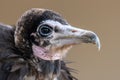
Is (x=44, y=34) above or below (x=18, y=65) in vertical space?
above

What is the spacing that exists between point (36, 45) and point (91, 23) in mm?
1554

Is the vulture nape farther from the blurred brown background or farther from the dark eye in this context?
the blurred brown background

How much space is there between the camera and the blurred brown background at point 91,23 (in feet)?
11.0

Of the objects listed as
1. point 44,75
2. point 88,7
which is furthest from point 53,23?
point 88,7

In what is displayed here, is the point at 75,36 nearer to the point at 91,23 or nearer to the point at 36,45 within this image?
the point at 36,45

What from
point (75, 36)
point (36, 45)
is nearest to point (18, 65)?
point (36, 45)

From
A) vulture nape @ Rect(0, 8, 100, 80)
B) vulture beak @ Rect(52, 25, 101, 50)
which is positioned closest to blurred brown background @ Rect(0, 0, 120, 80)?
vulture nape @ Rect(0, 8, 100, 80)

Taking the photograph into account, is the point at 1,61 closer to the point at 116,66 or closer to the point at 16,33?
the point at 16,33

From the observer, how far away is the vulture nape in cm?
185

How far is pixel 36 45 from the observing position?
74.2 inches

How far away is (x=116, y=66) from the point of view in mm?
3441

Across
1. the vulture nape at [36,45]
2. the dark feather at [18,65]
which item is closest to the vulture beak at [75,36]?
the vulture nape at [36,45]

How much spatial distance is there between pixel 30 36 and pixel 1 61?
14 centimetres

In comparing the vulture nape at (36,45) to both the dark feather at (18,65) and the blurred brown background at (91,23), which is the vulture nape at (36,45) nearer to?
the dark feather at (18,65)
